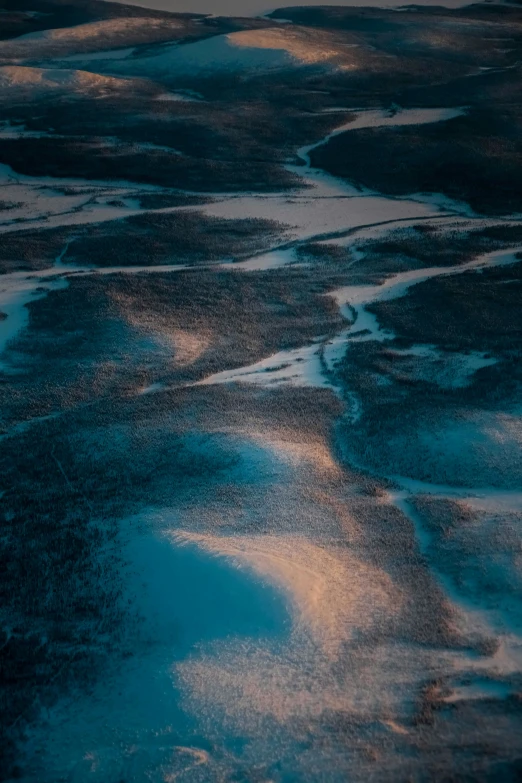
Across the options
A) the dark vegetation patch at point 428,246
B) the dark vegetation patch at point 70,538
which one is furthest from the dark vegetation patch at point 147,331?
the dark vegetation patch at point 428,246

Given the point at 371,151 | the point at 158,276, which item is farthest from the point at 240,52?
the point at 158,276

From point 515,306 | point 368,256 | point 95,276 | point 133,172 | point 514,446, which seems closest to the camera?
point 514,446

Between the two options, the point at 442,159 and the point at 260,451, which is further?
the point at 442,159

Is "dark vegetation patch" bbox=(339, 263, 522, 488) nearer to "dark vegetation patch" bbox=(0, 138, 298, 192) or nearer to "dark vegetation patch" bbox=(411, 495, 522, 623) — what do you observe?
"dark vegetation patch" bbox=(411, 495, 522, 623)

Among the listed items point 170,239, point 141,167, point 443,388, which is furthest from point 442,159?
point 443,388

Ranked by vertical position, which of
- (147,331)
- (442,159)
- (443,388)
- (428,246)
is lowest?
(443,388)

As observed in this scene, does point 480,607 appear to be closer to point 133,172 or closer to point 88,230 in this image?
point 88,230

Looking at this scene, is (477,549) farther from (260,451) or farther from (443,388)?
(443,388)

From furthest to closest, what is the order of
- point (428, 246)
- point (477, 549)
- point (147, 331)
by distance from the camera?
1. point (428, 246)
2. point (147, 331)
3. point (477, 549)

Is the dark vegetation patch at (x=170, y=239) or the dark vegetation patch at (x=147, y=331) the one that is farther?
the dark vegetation patch at (x=170, y=239)

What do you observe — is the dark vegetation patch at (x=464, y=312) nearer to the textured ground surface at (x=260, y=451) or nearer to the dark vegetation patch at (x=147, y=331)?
the textured ground surface at (x=260, y=451)

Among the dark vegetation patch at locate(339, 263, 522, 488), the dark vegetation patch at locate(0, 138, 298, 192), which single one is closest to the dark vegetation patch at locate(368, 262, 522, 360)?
the dark vegetation patch at locate(339, 263, 522, 488)
